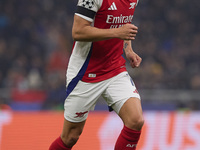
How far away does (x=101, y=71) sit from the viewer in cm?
422

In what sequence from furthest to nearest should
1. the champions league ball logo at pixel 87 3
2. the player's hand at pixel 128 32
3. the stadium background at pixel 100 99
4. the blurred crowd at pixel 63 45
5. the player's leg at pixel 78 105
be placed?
1. the blurred crowd at pixel 63 45
2. the stadium background at pixel 100 99
3. the player's leg at pixel 78 105
4. the champions league ball logo at pixel 87 3
5. the player's hand at pixel 128 32

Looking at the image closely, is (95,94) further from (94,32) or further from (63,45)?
(63,45)

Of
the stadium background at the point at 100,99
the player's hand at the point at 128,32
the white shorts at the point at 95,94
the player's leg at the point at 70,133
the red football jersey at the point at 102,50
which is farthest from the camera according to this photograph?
the stadium background at the point at 100,99

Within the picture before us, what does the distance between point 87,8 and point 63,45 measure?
9.18 metres

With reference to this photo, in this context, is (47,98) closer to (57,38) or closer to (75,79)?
(57,38)

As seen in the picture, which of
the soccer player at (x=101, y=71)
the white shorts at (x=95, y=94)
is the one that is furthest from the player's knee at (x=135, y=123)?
the white shorts at (x=95, y=94)

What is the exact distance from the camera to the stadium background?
621cm

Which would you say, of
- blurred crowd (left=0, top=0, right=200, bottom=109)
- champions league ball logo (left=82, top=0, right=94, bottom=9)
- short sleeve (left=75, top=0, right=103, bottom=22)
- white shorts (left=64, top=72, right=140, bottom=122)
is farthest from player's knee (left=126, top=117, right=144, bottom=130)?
blurred crowd (left=0, top=0, right=200, bottom=109)

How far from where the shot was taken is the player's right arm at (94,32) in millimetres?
3721

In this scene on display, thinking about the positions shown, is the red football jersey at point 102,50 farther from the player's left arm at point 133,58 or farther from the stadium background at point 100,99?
the stadium background at point 100,99

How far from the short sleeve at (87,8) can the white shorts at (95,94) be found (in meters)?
0.68

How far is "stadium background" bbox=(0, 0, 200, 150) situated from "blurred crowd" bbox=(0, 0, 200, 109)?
24mm

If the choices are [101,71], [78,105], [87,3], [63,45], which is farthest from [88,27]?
[63,45]

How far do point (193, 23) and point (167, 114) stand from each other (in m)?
8.77
